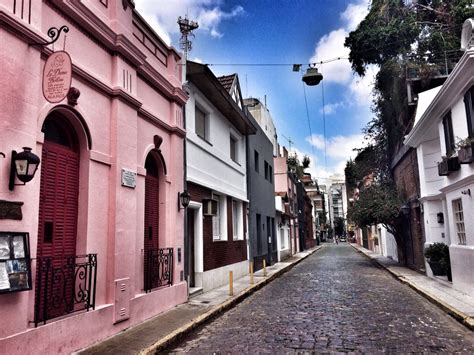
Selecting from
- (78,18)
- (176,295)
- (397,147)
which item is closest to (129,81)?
(78,18)

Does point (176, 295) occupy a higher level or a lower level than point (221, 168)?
lower

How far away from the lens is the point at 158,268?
8.85 metres

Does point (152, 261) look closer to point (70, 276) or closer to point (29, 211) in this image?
point (70, 276)

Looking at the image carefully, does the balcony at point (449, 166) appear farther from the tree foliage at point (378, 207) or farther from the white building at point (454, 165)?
the tree foliage at point (378, 207)

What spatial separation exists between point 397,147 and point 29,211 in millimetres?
19013

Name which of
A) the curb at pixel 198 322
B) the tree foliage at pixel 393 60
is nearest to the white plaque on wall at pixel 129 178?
the curb at pixel 198 322

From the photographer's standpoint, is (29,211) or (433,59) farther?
(433,59)

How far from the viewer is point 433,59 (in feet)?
62.6

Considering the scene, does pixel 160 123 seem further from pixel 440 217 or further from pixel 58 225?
pixel 440 217

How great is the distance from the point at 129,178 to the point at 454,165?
8564 mm

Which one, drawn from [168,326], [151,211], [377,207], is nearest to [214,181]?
[151,211]

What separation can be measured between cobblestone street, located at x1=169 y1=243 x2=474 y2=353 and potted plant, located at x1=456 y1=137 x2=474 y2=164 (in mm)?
3649

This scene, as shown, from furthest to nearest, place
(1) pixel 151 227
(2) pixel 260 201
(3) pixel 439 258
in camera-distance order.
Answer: (2) pixel 260 201 → (3) pixel 439 258 → (1) pixel 151 227

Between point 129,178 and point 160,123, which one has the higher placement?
point 160,123
